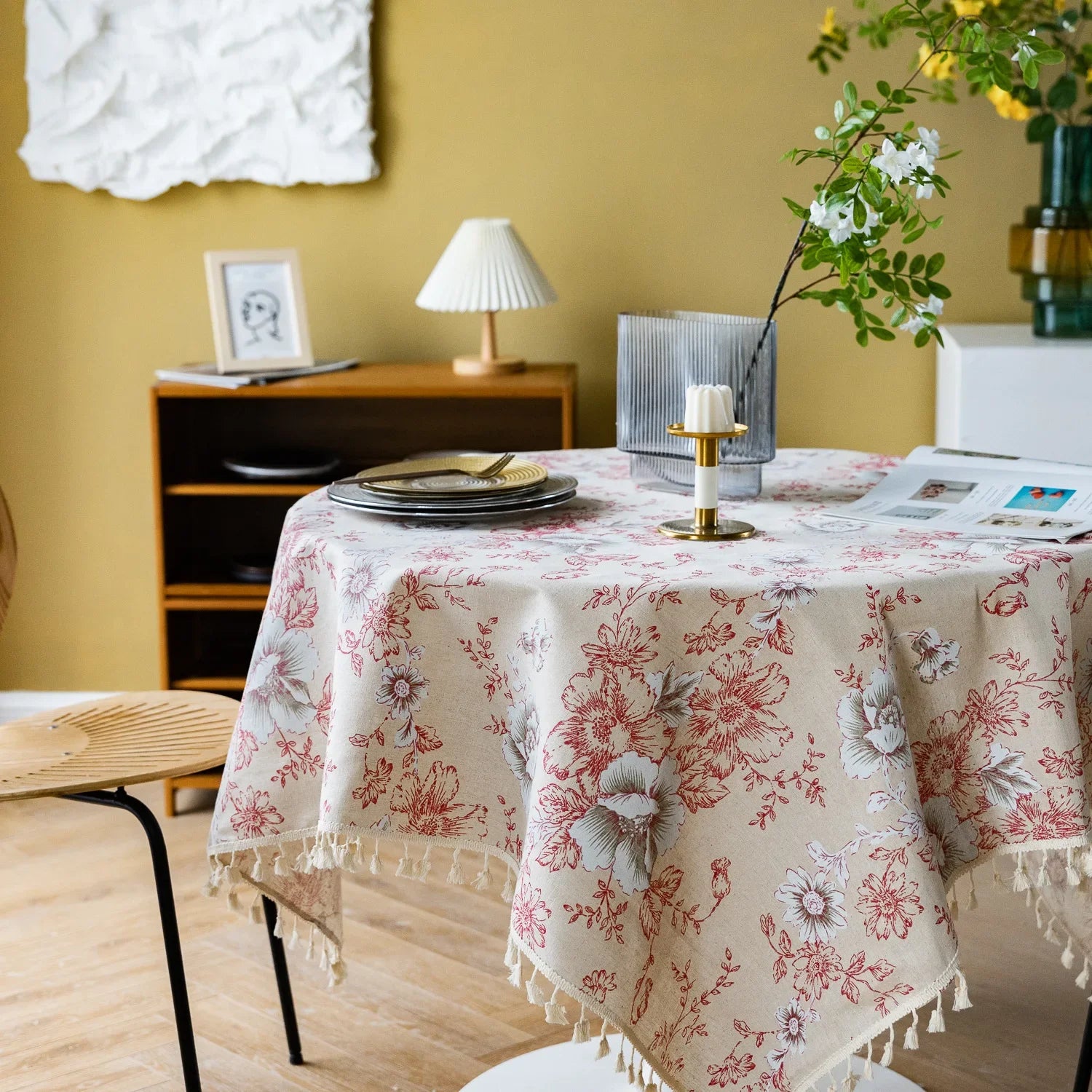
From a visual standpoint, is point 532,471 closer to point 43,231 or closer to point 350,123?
point 350,123

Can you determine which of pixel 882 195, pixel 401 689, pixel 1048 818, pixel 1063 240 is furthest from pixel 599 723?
pixel 1063 240

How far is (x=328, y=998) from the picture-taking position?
2090 millimetres

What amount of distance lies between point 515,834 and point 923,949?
1.28ft

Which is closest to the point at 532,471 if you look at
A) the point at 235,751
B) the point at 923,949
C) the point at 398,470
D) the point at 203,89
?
the point at 398,470

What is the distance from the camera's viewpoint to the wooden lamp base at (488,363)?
9.23 feet

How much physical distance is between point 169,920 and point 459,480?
2.01 feet

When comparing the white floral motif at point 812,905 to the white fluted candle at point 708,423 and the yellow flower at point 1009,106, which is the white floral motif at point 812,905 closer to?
the white fluted candle at point 708,423

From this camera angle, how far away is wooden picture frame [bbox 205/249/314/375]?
9.27ft

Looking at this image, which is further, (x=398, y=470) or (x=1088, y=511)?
(x=398, y=470)

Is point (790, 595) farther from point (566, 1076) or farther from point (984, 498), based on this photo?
point (566, 1076)

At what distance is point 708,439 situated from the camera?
1.43m

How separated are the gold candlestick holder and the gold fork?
285 millimetres

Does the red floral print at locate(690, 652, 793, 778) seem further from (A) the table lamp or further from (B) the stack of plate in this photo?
(A) the table lamp

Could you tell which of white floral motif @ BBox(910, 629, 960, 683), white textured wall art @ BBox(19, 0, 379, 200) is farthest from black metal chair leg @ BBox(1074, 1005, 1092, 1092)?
white textured wall art @ BBox(19, 0, 379, 200)
